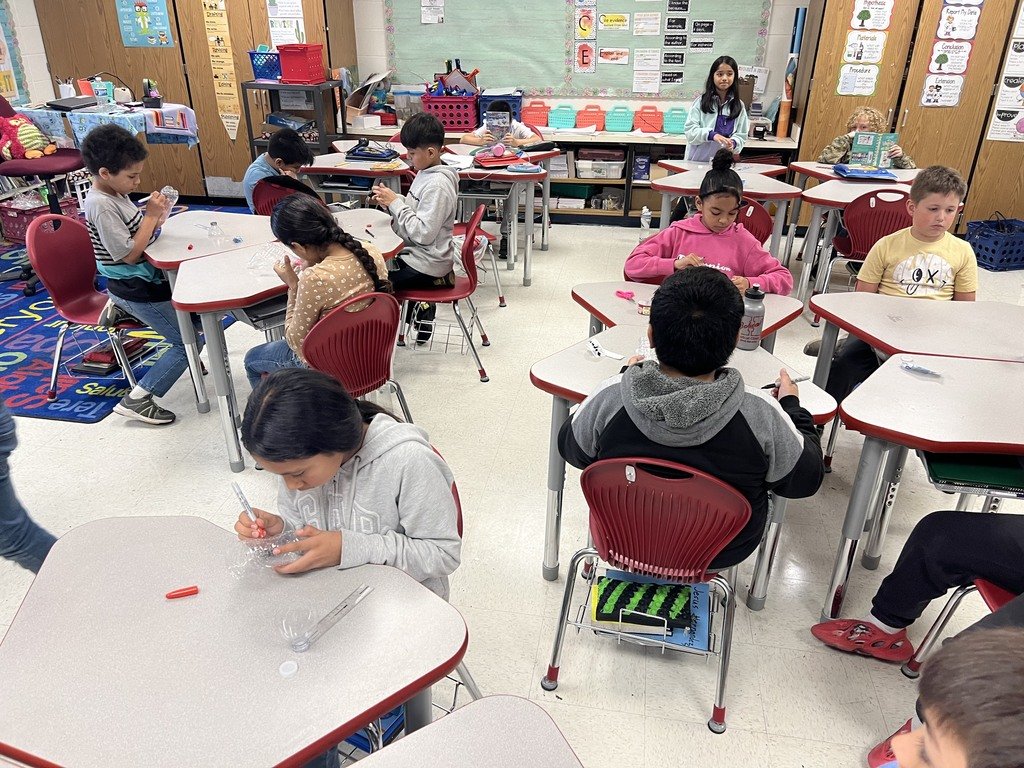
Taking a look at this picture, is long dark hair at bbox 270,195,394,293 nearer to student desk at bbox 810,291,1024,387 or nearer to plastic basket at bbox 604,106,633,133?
student desk at bbox 810,291,1024,387

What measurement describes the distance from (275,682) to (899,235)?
286cm

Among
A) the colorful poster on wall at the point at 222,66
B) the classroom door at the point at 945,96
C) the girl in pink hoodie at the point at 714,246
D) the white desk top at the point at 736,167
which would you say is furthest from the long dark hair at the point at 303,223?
the classroom door at the point at 945,96

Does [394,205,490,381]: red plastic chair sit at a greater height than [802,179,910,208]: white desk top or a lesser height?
lesser

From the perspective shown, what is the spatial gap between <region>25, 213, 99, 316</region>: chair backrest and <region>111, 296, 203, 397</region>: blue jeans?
12.4 inches

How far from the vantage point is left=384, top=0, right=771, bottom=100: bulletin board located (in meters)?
5.87

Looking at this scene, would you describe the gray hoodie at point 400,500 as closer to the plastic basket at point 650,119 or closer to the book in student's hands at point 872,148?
the book in student's hands at point 872,148

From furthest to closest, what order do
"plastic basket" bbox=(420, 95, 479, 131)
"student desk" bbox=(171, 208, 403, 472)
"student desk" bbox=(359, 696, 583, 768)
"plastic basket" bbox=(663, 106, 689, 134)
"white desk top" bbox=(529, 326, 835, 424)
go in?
"plastic basket" bbox=(663, 106, 689, 134) < "plastic basket" bbox=(420, 95, 479, 131) < "student desk" bbox=(171, 208, 403, 472) < "white desk top" bbox=(529, 326, 835, 424) < "student desk" bbox=(359, 696, 583, 768)

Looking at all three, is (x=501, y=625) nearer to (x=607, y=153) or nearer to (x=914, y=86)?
(x=607, y=153)

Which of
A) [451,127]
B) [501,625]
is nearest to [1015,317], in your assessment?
[501,625]

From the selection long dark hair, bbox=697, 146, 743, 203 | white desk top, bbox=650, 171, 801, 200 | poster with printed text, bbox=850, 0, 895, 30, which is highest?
poster with printed text, bbox=850, 0, 895, 30

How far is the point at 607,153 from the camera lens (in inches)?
242

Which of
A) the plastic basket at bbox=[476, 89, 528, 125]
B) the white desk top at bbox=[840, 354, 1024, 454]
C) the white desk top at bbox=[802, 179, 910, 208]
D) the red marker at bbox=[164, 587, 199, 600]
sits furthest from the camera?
the plastic basket at bbox=[476, 89, 528, 125]

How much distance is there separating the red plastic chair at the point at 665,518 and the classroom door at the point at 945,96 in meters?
5.18

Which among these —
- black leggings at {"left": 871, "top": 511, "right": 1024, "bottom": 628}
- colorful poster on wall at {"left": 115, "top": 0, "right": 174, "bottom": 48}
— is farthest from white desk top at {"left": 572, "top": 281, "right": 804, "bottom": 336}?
colorful poster on wall at {"left": 115, "top": 0, "right": 174, "bottom": 48}
